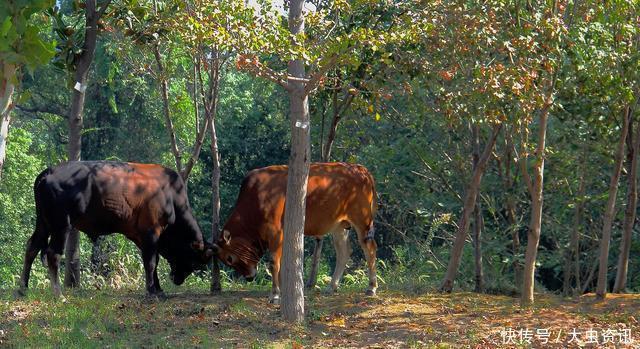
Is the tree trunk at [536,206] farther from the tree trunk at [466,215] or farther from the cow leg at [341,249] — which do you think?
the cow leg at [341,249]

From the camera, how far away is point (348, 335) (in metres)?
11.5

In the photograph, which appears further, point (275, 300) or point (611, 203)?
point (611, 203)

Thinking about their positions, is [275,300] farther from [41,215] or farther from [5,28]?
[5,28]

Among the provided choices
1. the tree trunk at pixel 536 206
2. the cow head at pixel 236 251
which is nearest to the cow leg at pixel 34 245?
the cow head at pixel 236 251

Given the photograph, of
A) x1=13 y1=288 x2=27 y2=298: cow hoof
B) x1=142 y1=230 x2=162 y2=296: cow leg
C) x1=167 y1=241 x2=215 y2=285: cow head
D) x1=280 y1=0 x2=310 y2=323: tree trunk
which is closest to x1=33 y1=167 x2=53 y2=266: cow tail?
x1=13 y1=288 x2=27 y2=298: cow hoof

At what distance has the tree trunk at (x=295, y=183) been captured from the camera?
11297 millimetres

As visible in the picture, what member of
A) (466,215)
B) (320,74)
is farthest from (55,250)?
(466,215)

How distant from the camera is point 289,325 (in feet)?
37.7

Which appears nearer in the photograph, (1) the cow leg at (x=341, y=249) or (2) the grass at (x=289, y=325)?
(2) the grass at (x=289, y=325)

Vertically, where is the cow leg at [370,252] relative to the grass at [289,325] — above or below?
above

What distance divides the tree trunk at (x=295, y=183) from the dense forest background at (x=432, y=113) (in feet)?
1.22

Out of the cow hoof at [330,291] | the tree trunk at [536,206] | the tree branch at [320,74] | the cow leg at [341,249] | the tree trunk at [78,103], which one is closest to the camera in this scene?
the tree branch at [320,74]

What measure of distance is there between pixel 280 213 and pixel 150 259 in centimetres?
185

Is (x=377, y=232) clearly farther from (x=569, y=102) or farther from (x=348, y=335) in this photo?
(x=348, y=335)
